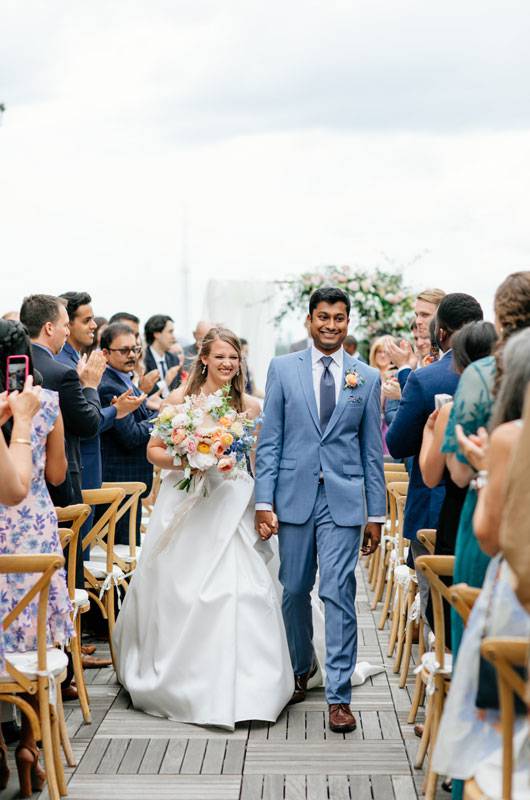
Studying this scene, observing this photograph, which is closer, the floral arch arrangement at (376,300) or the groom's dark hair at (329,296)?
the groom's dark hair at (329,296)

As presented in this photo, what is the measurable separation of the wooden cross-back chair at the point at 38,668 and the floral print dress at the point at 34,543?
5cm

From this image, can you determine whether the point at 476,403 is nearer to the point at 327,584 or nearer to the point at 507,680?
the point at 507,680

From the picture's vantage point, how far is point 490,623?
272 cm

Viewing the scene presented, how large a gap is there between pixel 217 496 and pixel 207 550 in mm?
256

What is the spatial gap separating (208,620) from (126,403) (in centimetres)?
165

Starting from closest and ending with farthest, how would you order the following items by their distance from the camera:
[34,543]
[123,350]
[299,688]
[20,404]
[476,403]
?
[476,403]
[20,404]
[34,543]
[299,688]
[123,350]

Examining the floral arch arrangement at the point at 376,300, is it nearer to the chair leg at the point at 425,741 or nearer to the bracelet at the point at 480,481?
the chair leg at the point at 425,741

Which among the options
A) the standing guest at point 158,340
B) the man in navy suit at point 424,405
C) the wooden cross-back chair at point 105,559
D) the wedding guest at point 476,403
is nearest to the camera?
the wedding guest at point 476,403

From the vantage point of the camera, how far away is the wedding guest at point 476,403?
10.3ft

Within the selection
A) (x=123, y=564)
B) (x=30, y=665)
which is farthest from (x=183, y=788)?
(x=123, y=564)

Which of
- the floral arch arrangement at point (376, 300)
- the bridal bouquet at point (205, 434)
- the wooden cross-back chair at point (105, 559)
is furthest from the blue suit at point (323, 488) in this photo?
the floral arch arrangement at point (376, 300)

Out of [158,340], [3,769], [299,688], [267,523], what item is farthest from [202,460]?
[158,340]

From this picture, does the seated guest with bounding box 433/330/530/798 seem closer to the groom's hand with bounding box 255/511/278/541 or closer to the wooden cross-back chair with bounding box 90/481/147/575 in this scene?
the groom's hand with bounding box 255/511/278/541

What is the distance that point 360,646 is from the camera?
6.05 meters
